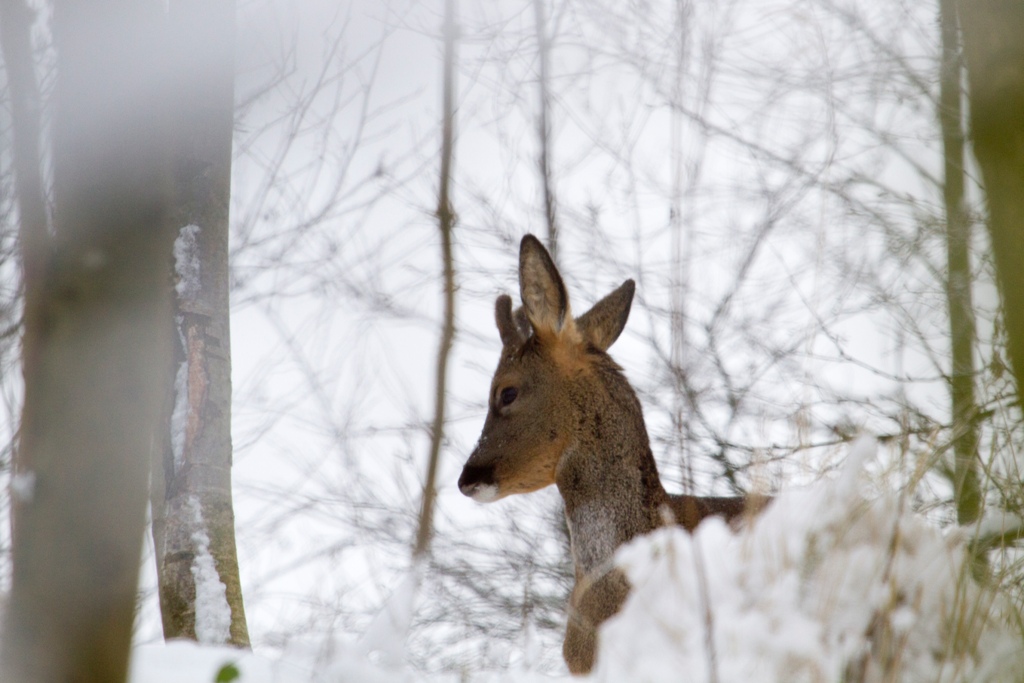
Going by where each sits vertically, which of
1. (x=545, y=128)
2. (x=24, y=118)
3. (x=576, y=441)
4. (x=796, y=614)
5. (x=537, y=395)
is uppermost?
(x=545, y=128)

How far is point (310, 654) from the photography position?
255cm

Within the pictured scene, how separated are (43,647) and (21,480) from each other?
31cm

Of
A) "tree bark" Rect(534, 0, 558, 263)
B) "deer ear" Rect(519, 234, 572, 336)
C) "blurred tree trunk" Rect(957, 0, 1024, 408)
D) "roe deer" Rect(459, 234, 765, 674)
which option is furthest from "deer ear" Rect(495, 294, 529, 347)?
"blurred tree trunk" Rect(957, 0, 1024, 408)

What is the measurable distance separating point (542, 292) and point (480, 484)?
3.00ft

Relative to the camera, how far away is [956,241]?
6059mm

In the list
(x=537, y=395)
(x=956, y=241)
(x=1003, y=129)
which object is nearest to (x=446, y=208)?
(x=537, y=395)

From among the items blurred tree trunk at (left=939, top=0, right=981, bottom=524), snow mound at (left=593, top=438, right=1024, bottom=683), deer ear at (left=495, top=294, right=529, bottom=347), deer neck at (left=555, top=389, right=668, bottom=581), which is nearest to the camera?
snow mound at (left=593, top=438, right=1024, bottom=683)

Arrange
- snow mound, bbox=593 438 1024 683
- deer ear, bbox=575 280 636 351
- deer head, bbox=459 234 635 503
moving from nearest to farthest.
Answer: snow mound, bbox=593 438 1024 683
deer head, bbox=459 234 635 503
deer ear, bbox=575 280 636 351

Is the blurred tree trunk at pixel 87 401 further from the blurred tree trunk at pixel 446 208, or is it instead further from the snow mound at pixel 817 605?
the blurred tree trunk at pixel 446 208

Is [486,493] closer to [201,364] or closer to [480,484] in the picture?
[480,484]

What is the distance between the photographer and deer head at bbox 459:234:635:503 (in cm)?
479

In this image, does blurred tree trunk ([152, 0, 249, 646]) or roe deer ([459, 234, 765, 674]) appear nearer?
blurred tree trunk ([152, 0, 249, 646])

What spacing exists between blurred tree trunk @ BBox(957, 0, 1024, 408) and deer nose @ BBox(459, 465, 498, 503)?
224cm

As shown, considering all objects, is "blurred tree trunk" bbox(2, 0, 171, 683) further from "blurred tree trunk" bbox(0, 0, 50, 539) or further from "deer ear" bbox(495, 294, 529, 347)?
"deer ear" bbox(495, 294, 529, 347)
